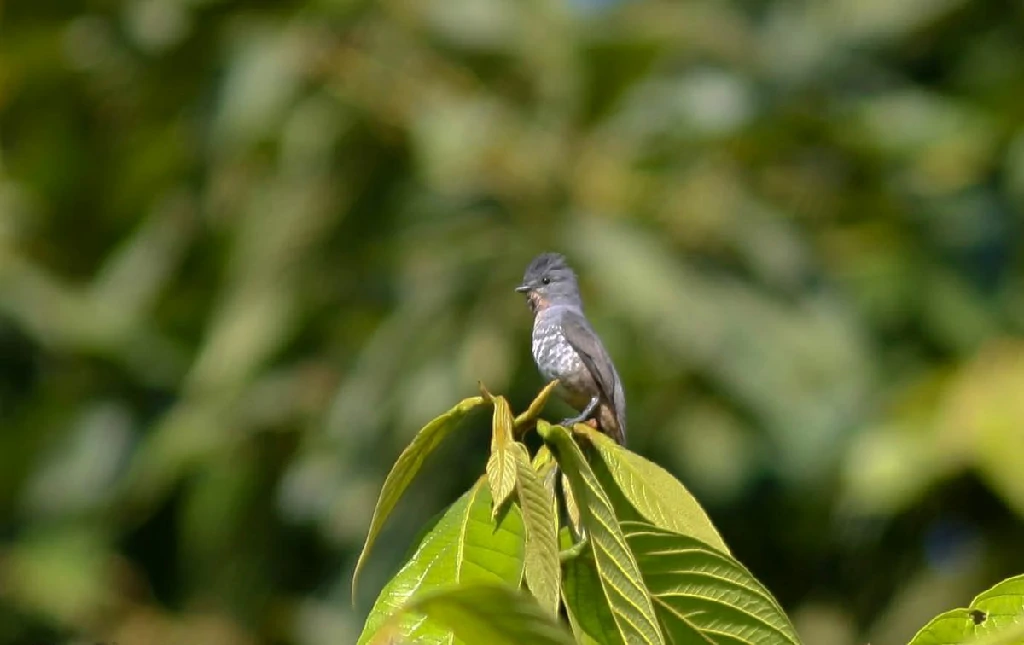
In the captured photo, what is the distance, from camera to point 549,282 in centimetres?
445

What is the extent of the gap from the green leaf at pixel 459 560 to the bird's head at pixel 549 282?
2.29 meters

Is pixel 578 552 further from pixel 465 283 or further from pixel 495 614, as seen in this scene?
pixel 465 283

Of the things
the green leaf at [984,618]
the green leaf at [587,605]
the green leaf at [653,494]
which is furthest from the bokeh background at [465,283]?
the green leaf at [984,618]

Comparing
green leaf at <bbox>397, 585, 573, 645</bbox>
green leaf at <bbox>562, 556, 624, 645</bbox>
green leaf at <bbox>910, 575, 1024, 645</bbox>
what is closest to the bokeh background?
green leaf at <bbox>562, 556, 624, 645</bbox>

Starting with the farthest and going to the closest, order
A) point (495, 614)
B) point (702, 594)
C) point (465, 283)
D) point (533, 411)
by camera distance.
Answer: point (465, 283) < point (533, 411) < point (702, 594) < point (495, 614)

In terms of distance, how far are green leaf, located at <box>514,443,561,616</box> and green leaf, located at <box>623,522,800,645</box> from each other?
16cm

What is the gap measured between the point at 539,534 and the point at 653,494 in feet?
0.93

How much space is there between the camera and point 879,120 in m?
8.48

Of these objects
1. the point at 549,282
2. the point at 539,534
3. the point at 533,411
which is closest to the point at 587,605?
the point at 539,534

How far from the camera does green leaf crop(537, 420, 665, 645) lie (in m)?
1.96

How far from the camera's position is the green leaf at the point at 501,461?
6.52ft

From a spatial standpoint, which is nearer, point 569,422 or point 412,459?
point 412,459

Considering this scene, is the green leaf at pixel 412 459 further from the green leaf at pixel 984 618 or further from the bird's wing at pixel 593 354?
the bird's wing at pixel 593 354

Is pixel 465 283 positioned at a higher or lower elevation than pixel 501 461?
higher
